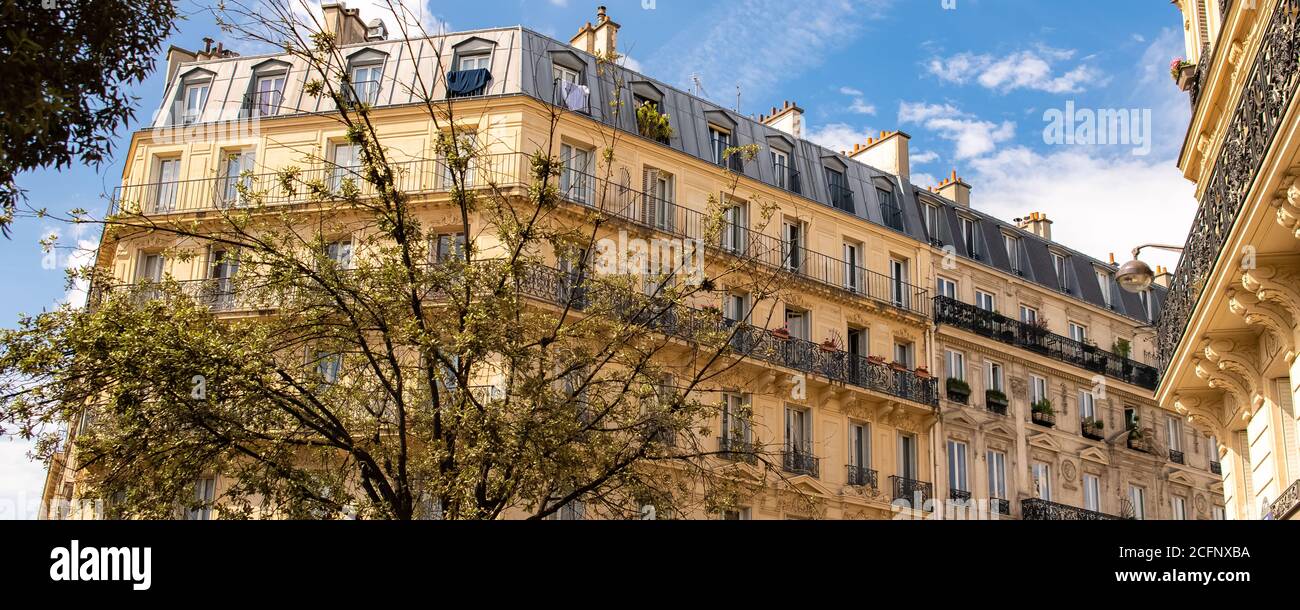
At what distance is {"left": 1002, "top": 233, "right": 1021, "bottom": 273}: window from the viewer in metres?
36.9

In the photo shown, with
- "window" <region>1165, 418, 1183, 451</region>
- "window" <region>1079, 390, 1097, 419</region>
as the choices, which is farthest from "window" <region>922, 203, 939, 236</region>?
"window" <region>1165, 418, 1183, 451</region>

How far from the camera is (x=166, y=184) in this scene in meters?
28.1

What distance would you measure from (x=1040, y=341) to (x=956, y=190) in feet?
16.3

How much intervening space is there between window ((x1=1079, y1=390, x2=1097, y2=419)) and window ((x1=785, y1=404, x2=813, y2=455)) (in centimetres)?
1018

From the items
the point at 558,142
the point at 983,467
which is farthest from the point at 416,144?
the point at 983,467

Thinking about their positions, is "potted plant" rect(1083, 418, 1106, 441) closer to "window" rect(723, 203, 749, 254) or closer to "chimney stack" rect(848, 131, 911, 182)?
"chimney stack" rect(848, 131, 911, 182)

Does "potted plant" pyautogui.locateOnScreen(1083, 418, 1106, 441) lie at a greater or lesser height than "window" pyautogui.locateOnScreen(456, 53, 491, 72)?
lesser

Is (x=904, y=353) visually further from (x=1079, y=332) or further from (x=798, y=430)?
(x=1079, y=332)

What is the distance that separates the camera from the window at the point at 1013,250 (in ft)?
121

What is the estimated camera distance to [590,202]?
27.8m

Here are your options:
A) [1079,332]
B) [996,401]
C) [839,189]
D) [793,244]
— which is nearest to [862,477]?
[996,401]

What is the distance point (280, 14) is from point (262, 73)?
16888 mm
